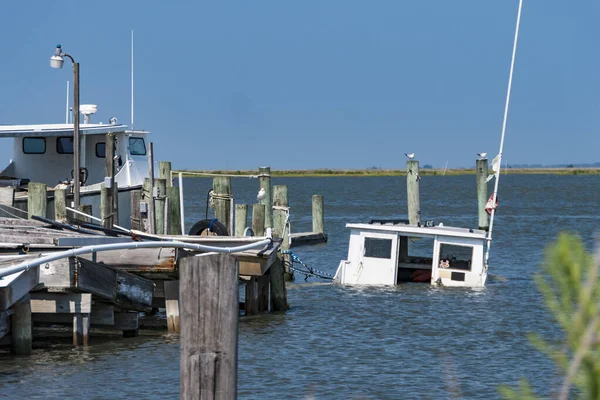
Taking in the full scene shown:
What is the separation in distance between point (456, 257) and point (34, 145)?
11357mm

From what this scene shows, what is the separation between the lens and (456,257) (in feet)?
67.7

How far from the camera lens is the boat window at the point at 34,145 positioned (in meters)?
24.9

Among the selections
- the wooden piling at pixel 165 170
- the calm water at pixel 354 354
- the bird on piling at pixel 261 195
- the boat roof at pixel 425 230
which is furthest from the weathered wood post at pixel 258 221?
the wooden piling at pixel 165 170

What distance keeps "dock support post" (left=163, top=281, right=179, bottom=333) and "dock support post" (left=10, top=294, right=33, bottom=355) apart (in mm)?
2422

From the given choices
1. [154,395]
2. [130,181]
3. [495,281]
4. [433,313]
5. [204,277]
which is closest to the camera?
[204,277]

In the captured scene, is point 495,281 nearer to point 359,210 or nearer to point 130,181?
point 130,181

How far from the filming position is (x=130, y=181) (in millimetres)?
24656

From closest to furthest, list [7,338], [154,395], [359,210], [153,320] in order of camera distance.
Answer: [154,395] < [7,338] < [153,320] < [359,210]

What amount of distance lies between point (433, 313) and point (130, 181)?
9934mm

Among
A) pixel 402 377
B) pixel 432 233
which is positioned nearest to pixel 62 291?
pixel 402 377

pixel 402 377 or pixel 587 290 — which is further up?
pixel 587 290

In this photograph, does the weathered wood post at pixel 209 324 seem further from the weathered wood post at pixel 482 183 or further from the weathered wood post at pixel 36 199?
the weathered wood post at pixel 482 183

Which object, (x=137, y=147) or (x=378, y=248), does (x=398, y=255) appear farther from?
(x=137, y=147)

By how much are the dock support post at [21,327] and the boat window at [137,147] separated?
14050 millimetres
